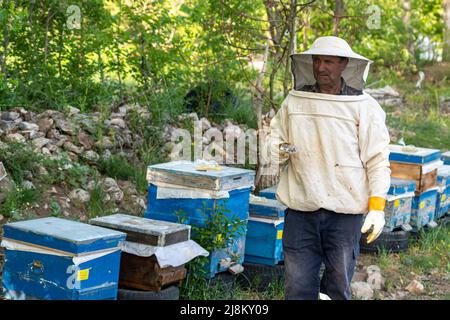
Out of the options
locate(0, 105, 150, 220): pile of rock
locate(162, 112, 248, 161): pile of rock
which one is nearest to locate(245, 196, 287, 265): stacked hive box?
locate(0, 105, 150, 220): pile of rock

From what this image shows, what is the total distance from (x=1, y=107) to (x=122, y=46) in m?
1.78

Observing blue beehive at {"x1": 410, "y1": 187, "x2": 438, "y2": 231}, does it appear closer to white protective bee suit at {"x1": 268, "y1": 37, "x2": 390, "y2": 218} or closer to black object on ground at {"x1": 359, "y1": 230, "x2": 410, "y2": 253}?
black object on ground at {"x1": 359, "y1": 230, "x2": 410, "y2": 253}

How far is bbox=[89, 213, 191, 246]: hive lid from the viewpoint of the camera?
15.1ft

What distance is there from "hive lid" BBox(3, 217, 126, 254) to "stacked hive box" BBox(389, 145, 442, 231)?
353 cm

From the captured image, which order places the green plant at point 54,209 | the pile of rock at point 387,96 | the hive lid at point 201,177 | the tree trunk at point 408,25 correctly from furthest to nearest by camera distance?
the tree trunk at point 408,25, the pile of rock at point 387,96, the green plant at point 54,209, the hive lid at point 201,177

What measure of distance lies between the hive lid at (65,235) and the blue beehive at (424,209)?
144 inches

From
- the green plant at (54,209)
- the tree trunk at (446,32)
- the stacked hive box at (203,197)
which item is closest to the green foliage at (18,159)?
the green plant at (54,209)

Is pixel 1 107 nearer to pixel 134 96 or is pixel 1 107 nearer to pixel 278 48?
pixel 134 96

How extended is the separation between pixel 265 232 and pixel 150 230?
1.21 meters

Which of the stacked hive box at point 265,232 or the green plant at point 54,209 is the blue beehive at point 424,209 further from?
the green plant at point 54,209

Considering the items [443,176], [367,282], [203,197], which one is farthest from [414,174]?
[203,197]

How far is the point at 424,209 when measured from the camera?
7.30 m

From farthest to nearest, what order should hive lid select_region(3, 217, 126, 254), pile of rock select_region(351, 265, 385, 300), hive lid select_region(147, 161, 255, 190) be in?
pile of rock select_region(351, 265, 385, 300), hive lid select_region(147, 161, 255, 190), hive lid select_region(3, 217, 126, 254)

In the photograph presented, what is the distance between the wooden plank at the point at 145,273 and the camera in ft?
15.2
